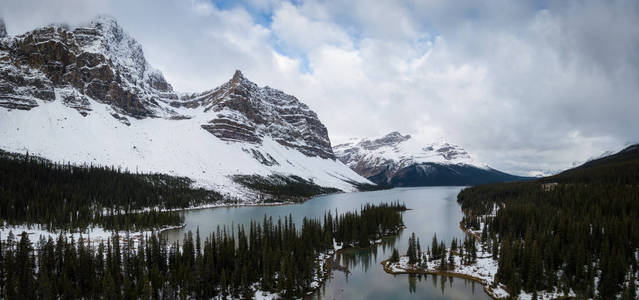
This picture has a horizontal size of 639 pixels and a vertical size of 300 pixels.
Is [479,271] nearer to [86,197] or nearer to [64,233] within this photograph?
[64,233]

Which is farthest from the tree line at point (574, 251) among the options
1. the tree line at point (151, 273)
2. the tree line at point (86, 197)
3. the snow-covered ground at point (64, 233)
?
the tree line at point (86, 197)

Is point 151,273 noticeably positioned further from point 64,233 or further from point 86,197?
point 86,197

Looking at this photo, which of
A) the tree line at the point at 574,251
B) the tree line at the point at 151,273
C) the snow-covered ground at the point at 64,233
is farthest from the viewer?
the snow-covered ground at the point at 64,233

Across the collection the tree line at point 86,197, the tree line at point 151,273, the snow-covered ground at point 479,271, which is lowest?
the snow-covered ground at point 479,271

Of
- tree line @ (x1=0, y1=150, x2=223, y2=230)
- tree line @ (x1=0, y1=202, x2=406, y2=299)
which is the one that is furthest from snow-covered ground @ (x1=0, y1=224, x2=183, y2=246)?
tree line @ (x1=0, y1=202, x2=406, y2=299)

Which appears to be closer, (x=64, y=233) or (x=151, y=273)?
(x=151, y=273)

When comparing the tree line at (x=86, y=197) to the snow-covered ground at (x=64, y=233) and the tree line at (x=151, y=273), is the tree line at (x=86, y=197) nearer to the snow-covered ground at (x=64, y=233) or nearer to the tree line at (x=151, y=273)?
the snow-covered ground at (x=64, y=233)

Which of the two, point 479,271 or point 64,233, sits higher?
point 64,233

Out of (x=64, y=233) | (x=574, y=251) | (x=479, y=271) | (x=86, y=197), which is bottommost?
(x=479, y=271)

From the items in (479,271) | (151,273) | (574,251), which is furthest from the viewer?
(479,271)

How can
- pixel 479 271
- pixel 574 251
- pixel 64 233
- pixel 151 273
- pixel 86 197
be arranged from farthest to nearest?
pixel 86 197, pixel 64 233, pixel 479 271, pixel 574 251, pixel 151 273

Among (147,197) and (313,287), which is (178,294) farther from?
(147,197)

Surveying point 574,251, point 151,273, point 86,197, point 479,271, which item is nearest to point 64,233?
point 151,273

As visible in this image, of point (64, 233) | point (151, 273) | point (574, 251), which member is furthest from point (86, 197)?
point (574, 251)
